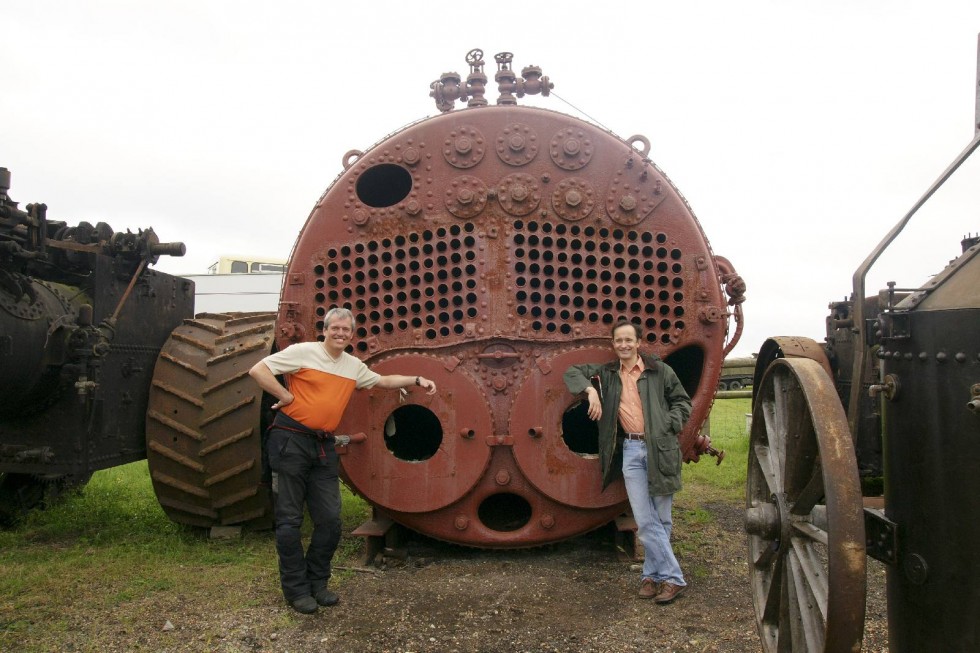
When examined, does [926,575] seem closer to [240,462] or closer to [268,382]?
[268,382]

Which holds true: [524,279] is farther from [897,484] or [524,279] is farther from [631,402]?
[897,484]

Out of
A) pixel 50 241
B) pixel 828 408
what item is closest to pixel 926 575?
pixel 828 408

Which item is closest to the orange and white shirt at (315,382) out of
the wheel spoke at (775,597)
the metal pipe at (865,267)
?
the wheel spoke at (775,597)

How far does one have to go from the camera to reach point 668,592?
4172 millimetres

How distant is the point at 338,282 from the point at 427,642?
2265 millimetres

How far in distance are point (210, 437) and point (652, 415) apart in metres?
3.07

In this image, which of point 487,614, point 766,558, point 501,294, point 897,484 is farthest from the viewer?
point 501,294

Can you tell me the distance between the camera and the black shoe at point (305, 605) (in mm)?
4012

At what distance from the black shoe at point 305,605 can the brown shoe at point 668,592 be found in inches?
74.7

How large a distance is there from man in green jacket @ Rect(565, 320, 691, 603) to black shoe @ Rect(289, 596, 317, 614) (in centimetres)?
180

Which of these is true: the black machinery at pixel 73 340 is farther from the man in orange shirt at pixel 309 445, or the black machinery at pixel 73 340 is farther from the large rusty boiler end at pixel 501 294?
the man in orange shirt at pixel 309 445

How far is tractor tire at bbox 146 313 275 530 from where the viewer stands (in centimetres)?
519

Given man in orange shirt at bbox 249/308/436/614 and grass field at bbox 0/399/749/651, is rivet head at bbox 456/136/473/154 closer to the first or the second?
man in orange shirt at bbox 249/308/436/614

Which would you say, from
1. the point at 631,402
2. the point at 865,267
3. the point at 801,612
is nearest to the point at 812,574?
the point at 801,612
